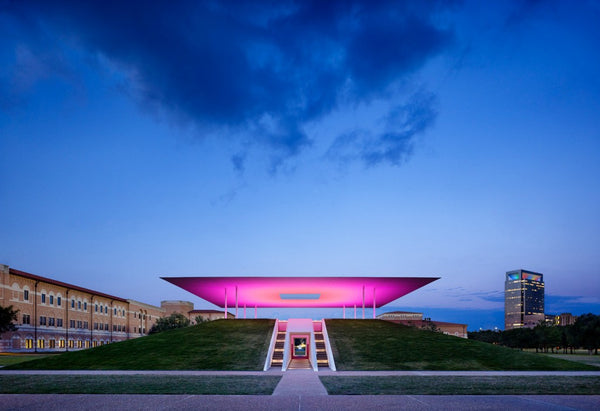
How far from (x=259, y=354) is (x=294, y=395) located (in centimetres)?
1416

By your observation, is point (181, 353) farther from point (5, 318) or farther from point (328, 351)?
point (5, 318)

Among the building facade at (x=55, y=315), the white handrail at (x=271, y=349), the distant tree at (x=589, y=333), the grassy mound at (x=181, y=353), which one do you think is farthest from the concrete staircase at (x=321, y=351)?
the distant tree at (x=589, y=333)

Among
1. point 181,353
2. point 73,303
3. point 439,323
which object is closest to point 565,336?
point 439,323

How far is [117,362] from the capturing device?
26.2 meters

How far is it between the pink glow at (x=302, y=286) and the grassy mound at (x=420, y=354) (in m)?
3.76

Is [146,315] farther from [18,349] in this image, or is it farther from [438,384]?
[438,384]

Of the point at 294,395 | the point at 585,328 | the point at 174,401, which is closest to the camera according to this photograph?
the point at 174,401

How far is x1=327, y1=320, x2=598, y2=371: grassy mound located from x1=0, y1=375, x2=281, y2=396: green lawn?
857 centimetres

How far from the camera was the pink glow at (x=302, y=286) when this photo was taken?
36.1 m

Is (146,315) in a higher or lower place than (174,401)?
lower

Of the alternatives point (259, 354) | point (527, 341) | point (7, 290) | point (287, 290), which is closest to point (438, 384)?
point (259, 354)

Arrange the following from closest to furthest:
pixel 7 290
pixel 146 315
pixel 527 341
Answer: pixel 7 290 → pixel 527 341 → pixel 146 315

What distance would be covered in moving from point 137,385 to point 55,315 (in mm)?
65850

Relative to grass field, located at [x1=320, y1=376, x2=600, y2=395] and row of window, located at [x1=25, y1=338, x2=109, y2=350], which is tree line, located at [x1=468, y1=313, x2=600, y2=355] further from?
row of window, located at [x1=25, y1=338, x2=109, y2=350]
